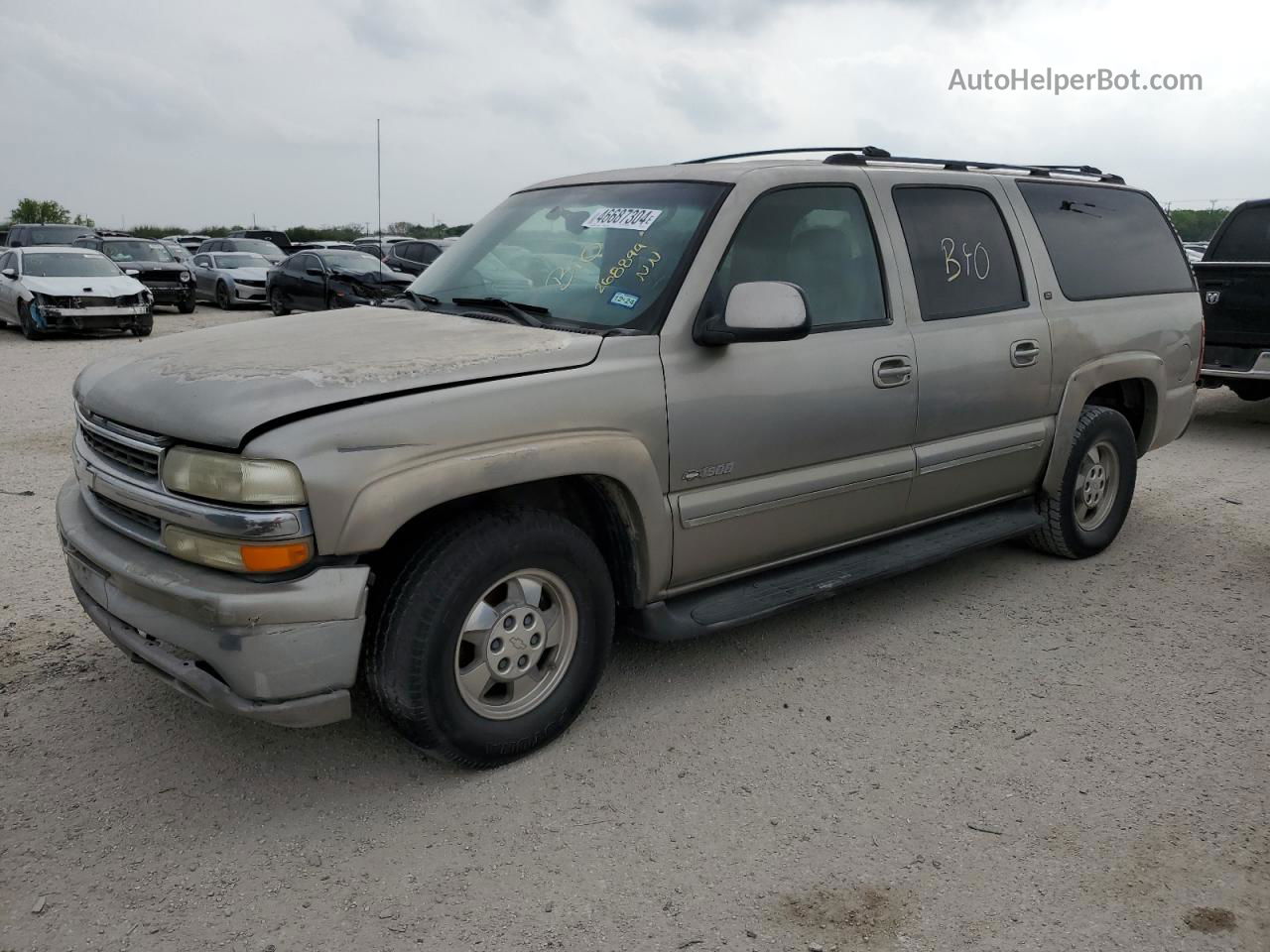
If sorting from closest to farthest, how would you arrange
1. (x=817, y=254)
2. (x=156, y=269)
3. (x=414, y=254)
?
(x=817, y=254)
(x=156, y=269)
(x=414, y=254)

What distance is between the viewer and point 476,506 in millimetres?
3197

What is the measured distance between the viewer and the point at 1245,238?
9.16 m

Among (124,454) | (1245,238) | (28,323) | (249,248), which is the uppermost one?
(249,248)

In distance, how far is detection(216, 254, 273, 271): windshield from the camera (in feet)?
76.0

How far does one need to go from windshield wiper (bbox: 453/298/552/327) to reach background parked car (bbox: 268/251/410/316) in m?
12.8

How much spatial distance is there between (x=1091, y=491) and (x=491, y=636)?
3.59 m

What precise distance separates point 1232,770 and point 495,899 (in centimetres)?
236

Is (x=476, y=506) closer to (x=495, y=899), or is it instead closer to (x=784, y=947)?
(x=495, y=899)

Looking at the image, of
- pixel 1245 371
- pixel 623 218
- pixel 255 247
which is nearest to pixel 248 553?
pixel 623 218

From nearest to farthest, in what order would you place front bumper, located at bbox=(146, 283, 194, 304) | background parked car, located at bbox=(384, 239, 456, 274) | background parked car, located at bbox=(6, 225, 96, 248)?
1. front bumper, located at bbox=(146, 283, 194, 304)
2. background parked car, located at bbox=(384, 239, 456, 274)
3. background parked car, located at bbox=(6, 225, 96, 248)

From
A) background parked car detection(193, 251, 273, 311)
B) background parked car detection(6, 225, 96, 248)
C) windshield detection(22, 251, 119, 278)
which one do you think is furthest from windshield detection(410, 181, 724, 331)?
background parked car detection(6, 225, 96, 248)

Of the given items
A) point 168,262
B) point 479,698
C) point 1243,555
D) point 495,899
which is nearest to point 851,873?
point 495,899

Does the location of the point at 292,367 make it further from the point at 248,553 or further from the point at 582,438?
the point at 582,438

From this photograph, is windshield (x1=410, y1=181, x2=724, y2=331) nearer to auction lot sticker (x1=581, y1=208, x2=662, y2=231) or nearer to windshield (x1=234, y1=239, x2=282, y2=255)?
auction lot sticker (x1=581, y1=208, x2=662, y2=231)
